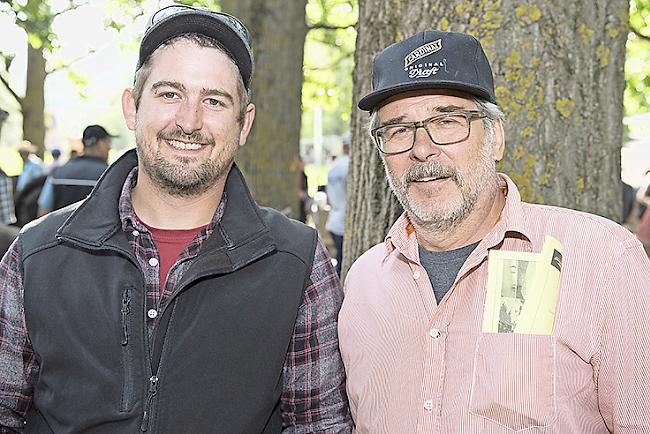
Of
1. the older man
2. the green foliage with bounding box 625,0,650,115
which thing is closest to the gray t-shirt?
the older man

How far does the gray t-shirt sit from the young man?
362mm

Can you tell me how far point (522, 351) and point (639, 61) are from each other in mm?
17978

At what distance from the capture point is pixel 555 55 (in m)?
3.16

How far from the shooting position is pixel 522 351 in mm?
2389

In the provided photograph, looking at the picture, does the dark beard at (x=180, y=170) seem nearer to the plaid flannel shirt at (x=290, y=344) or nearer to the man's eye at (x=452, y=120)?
the plaid flannel shirt at (x=290, y=344)

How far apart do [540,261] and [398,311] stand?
468 mm

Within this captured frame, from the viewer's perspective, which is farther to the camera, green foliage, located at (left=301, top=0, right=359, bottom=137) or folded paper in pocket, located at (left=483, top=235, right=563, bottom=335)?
green foliage, located at (left=301, top=0, right=359, bottom=137)

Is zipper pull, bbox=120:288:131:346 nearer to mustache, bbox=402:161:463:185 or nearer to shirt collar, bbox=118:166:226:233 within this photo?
shirt collar, bbox=118:166:226:233

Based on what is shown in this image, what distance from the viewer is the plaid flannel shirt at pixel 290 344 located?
8.72 ft

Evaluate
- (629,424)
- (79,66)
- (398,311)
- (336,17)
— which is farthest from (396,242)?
(79,66)

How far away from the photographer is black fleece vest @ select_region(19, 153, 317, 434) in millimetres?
2518

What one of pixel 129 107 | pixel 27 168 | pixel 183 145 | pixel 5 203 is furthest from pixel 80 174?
pixel 27 168

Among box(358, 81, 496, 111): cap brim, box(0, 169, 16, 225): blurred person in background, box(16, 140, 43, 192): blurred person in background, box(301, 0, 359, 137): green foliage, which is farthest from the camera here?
box(16, 140, 43, 192): blurred person in background

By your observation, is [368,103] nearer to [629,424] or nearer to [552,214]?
[552,214]
